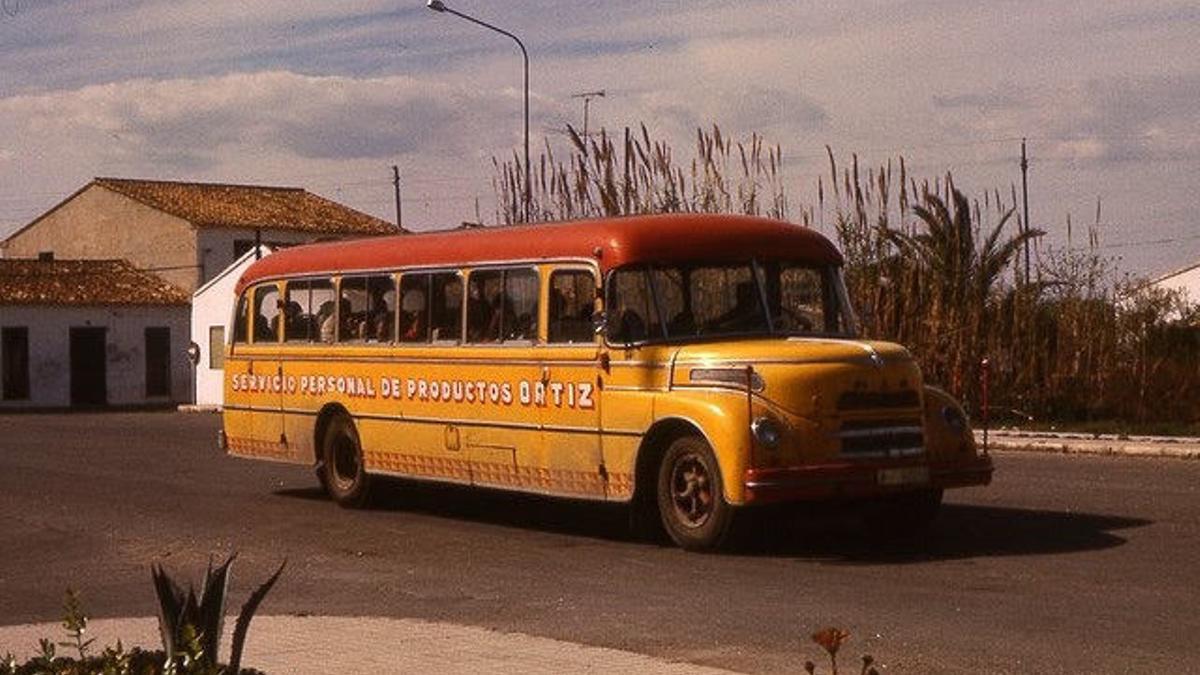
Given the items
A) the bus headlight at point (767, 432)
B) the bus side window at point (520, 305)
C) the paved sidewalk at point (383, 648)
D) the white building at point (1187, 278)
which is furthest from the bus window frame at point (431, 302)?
the white building at point (1187, 278)

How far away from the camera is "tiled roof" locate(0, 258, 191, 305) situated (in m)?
69.2

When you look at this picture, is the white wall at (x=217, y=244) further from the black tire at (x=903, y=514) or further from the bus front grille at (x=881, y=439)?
the bus front grille at (x=881, y=439)

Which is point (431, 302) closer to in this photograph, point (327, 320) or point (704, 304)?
point (327, 320)

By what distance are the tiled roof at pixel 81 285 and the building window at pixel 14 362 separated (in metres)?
1.02

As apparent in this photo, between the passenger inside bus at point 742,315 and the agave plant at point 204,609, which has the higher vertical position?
the passenger inside bus at point 742,315

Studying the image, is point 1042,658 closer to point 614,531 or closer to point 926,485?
point 926,485

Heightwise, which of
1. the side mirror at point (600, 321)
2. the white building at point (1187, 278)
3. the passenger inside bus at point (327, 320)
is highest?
the white building at point (1187, 278)

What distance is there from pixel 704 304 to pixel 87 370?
2239 inches

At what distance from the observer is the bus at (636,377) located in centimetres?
1429

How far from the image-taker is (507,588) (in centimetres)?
1316

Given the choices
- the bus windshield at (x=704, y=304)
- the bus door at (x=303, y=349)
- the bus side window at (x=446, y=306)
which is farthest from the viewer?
the bus door at (x=303, y=349)

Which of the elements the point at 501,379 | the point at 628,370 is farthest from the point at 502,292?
the point at 628,370

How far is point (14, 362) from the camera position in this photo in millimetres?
67875

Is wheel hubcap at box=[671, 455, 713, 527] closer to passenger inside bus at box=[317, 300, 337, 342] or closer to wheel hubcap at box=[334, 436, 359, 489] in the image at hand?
wheel hubcap at box=[334, 436, 359, 489]
